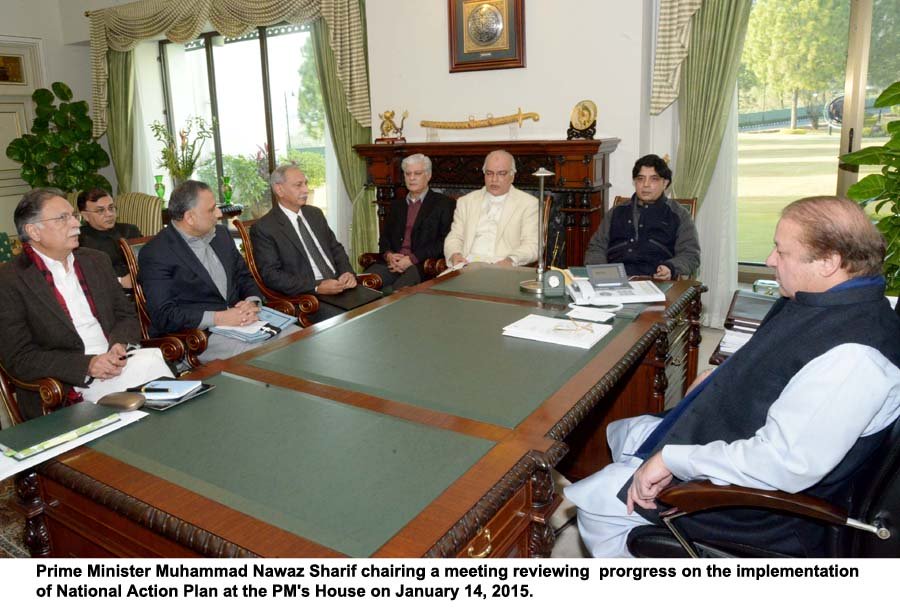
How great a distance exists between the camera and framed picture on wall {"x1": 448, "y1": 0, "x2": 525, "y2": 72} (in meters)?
4.86

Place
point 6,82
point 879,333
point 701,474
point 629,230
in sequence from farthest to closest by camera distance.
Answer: point 6,82
point 629,230
point 701,474
point 879,333

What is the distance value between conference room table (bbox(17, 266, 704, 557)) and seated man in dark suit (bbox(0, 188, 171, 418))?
0.81 meters

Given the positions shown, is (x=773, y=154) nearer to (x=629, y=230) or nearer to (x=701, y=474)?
(x=629, y=230)

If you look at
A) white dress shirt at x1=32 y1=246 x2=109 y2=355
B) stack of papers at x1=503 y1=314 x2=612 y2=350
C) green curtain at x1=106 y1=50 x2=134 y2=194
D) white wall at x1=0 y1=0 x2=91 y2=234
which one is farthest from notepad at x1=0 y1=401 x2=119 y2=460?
white wall at x1=0 y1=0 x2=91 y2=234

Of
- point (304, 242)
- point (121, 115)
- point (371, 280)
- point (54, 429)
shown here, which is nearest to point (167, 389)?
point (54, 429)

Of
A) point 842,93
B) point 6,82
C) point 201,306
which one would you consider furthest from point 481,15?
point 6,82

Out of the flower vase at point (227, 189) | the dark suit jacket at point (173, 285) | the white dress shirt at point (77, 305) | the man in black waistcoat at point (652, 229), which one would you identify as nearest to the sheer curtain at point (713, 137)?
the man in black waistcoat at point (652, 229)

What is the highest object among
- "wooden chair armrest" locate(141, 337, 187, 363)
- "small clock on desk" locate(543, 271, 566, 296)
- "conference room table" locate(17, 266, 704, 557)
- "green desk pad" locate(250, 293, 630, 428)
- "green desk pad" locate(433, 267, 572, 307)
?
"small clock on desk" locate(543, 271, 566, 296)

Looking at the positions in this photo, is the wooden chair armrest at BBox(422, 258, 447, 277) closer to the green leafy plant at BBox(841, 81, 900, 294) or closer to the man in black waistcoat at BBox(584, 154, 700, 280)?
the man in black waistcoat at BBox(584, 154, 700, 280)

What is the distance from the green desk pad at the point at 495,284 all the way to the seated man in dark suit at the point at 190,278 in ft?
3.11

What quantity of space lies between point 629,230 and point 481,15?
7.26 feet

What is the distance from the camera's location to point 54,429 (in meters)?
1.62

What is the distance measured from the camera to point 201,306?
3.17 metres

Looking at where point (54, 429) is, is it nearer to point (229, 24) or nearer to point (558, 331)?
point (558, 331)
